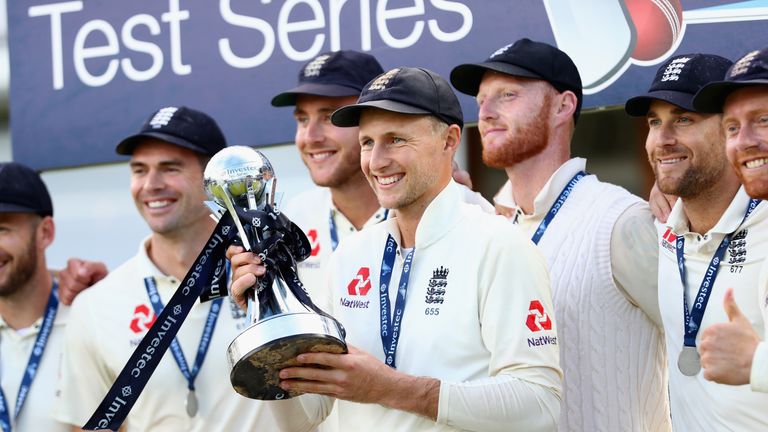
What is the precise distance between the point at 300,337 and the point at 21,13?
9.53ft

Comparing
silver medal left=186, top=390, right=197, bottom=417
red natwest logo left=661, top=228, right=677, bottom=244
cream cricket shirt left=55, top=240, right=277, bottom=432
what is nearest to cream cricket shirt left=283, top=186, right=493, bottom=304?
cream cricket shirt left=55, top=240, right=277, bottom=432

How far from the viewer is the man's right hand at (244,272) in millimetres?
2967

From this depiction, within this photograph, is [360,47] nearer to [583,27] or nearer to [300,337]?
[583,27]

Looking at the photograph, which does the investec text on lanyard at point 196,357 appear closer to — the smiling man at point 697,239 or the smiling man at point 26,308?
the smiling man at point 26,308

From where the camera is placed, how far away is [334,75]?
4223 millimetres

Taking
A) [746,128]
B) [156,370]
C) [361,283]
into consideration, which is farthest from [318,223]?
[746,128]

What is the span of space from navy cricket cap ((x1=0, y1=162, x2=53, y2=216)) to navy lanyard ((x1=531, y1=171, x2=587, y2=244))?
6.69 ft

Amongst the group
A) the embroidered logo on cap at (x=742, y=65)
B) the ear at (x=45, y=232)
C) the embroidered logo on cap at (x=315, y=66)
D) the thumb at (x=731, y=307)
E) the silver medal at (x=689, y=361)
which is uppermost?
the embroidered logo on cap at (x=742, y=65)

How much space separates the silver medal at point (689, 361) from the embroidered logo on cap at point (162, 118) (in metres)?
1.94

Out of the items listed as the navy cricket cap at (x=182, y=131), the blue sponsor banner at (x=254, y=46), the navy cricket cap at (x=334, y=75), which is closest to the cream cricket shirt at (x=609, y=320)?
the blue sponsor banner at (x=254, y=46)

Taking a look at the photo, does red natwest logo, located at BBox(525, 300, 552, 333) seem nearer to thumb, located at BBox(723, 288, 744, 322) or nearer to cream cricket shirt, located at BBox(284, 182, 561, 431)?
cream cricket shirt, located at BBox(284, 182, 561, 431)

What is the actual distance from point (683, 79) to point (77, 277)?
2375 mm

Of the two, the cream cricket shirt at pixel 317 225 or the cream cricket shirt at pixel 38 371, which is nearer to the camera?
the cream cricket shirt at pixel 317 225

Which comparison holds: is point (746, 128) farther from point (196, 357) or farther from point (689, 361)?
point (196, 357)
